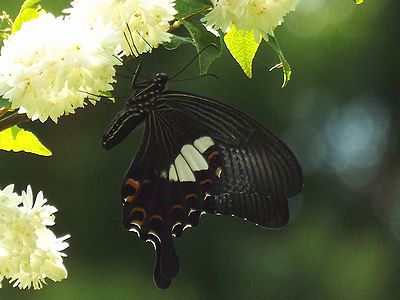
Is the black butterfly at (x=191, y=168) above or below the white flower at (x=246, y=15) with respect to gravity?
below

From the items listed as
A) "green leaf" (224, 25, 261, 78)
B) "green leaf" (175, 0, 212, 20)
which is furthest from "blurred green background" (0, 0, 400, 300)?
"green leaf" (175, 0, 212, 20)

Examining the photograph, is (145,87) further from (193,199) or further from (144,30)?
(144,30)

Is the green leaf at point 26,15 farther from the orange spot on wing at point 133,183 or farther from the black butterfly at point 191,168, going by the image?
the orange spot on wing at point 133,183

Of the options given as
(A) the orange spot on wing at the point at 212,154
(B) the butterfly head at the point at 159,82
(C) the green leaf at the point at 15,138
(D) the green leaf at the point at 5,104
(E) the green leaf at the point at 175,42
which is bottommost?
(C) the green leaf at the point at 15,138

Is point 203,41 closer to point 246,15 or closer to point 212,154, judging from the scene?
point 246,15

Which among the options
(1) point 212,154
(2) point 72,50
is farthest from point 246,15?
(1) point 212,154

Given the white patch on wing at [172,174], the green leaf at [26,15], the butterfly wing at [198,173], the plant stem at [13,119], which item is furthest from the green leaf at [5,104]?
the white patch on wing at [172,174]

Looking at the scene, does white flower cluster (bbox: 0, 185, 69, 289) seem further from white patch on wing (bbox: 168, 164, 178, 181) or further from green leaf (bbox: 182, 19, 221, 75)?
white patch on wing (bbox: 168, 164, 178, 181)
